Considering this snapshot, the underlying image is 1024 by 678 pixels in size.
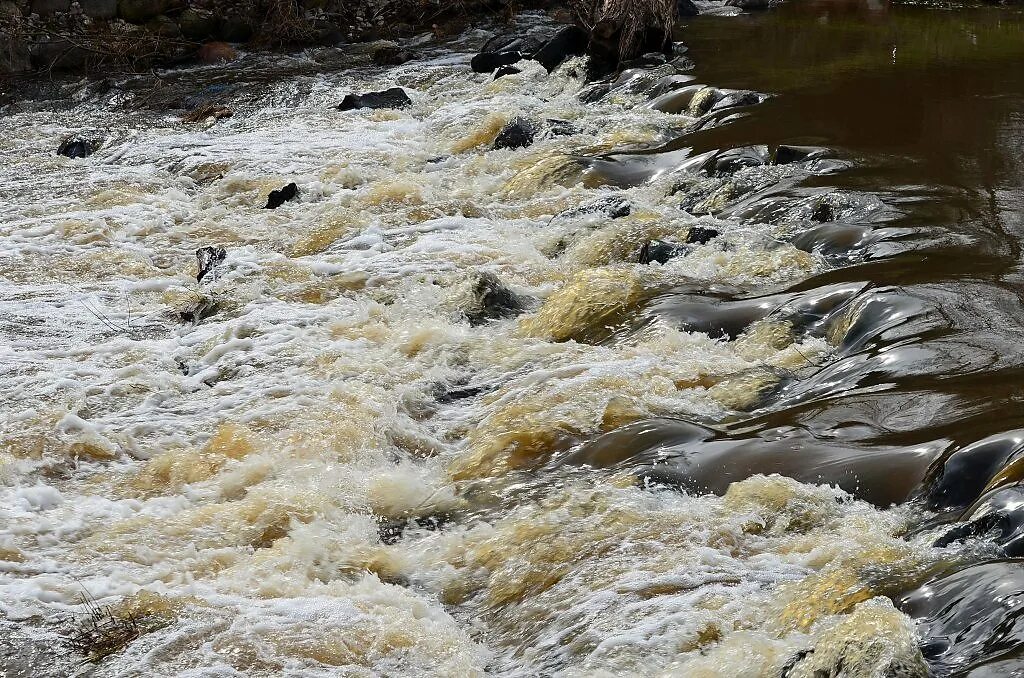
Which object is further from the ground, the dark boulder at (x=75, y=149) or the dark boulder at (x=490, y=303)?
the dark boulder at (x=75, y=149)

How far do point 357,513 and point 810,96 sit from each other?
754 cm

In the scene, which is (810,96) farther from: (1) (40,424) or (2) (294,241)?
(1) (40,424)

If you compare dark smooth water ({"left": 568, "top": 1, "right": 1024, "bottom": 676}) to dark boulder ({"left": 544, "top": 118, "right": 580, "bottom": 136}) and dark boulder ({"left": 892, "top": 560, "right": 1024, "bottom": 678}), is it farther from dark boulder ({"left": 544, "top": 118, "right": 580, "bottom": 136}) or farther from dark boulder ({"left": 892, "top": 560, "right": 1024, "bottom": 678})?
dark boulder ({"left": 544, "top": 118, "right": 580, "bottom": 136})

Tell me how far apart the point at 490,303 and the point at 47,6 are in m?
11.3

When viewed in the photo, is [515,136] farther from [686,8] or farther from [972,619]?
[972,619]

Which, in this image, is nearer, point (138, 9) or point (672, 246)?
point (672, 246)

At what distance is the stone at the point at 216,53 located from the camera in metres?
15.1

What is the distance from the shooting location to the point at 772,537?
3.94 metres

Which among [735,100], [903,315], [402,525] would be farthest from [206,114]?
[903,315]

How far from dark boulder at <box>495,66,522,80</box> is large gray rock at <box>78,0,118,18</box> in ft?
19.1

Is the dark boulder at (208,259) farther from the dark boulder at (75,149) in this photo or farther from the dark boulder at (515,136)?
the dark boulder at (75,149)

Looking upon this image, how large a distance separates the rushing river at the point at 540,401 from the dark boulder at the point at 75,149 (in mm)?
204

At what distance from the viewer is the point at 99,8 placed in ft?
49.9

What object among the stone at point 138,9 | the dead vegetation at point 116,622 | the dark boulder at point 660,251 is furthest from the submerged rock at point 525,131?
the stone at point 138,9
